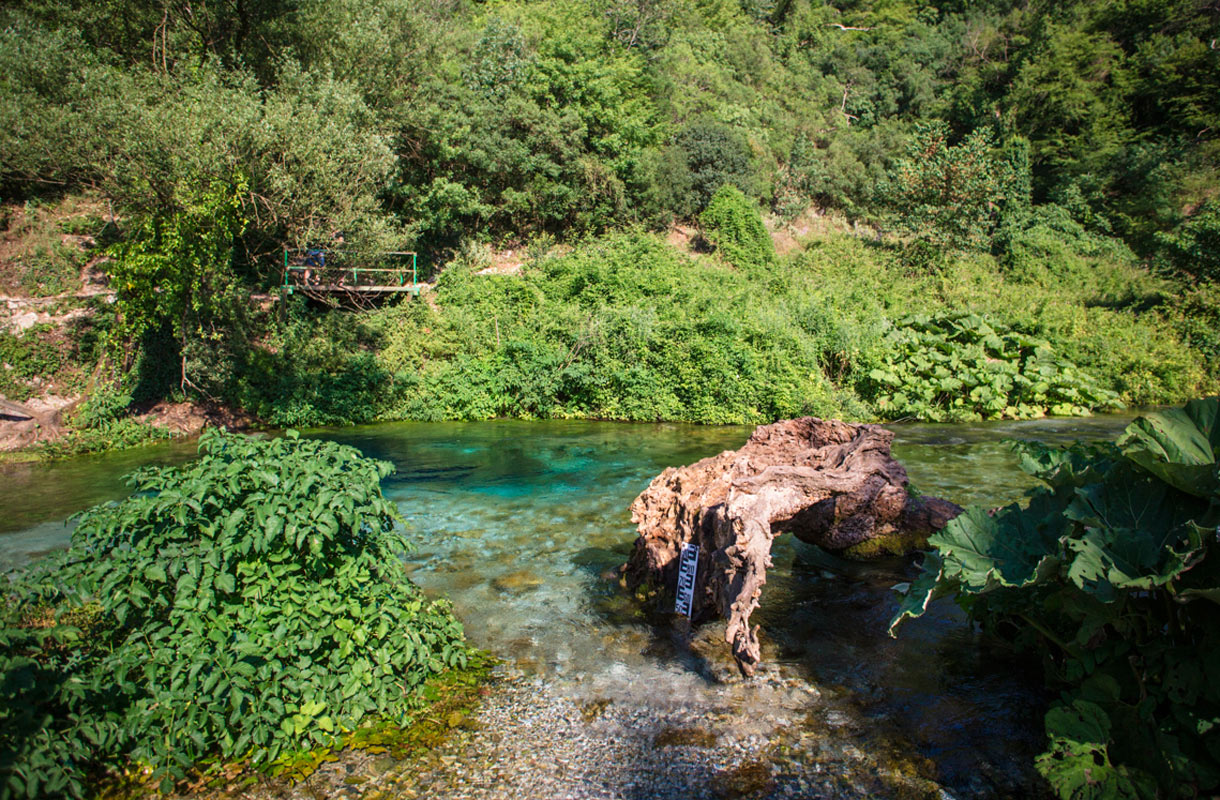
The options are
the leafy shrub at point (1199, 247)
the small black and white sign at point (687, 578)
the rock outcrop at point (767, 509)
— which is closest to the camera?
the rock outcrop at point (767, 509)

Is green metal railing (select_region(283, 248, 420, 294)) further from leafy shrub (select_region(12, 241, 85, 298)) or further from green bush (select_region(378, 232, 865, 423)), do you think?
leafy shrub (select_region(12, 241, 85, 298))

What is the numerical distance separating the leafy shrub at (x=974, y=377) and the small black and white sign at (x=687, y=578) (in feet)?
36.6

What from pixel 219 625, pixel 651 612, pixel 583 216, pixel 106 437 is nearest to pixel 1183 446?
pixel 651 612

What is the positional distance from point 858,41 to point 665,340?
35.3 meters

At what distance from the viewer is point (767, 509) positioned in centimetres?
538

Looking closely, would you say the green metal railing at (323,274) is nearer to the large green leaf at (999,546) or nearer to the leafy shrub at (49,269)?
the leafy shrub at (49,269)

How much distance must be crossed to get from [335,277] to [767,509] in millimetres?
16533

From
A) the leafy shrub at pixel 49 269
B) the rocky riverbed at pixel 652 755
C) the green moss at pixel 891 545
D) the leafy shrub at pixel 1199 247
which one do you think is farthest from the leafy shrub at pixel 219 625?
the leafy shrub at pixel 1199 247

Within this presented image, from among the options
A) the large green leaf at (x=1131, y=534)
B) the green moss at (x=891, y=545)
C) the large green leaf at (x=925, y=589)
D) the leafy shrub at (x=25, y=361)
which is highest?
the large green leaf at (x=1131, y=534)

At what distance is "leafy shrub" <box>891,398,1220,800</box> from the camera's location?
3.09 metres

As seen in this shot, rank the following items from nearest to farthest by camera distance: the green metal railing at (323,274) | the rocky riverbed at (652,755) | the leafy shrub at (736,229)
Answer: the rocky riverbed at (652,755)
the green metal railing at (323,274)
the leafy shrub at (736,229)

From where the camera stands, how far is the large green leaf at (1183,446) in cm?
316

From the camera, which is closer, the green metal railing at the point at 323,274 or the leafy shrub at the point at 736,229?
the green metal railing at the point at 323,274

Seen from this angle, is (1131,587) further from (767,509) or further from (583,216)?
(583,216)
